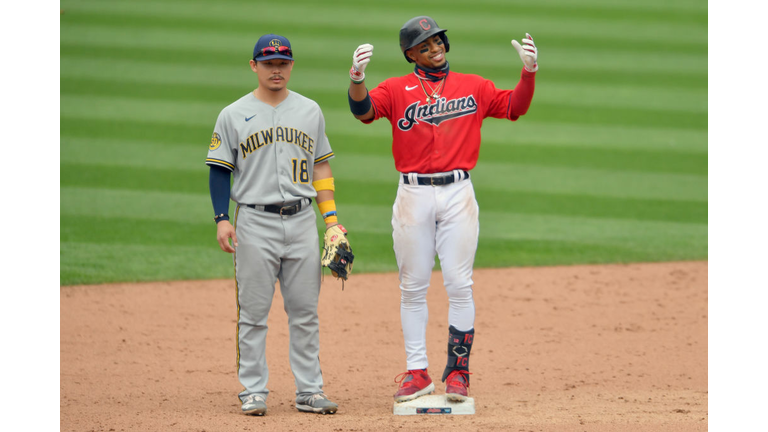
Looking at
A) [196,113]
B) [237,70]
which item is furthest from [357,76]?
[237,70]

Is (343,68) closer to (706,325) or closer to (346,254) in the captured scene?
(706,325)

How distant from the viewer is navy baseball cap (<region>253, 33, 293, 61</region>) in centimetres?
396

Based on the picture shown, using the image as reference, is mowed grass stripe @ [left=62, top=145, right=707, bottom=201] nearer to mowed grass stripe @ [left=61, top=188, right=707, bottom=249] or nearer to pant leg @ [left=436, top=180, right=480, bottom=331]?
mowed grass stripe @ [left=61, top=188, right=707, bottom=249]

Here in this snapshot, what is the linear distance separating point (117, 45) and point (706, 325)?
9.92 meters

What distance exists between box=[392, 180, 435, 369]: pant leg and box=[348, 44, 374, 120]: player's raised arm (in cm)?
41

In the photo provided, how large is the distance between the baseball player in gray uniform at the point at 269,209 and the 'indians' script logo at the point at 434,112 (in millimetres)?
420

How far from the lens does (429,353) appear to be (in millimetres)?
5508

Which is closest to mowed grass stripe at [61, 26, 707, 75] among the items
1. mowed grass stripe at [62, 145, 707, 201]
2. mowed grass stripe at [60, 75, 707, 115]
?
mowed grass stripe at [60, 75, 707, 115]

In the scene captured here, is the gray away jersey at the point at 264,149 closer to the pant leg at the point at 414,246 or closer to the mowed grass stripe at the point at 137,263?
the pant leg at the point at 414,246

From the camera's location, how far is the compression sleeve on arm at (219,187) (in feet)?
13.2

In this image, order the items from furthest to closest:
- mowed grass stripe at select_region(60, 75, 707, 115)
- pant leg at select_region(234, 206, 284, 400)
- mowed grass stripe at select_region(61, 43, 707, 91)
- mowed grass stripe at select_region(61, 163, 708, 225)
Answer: mowed grass stripe at select_region(61, 43, 707, 91)
mowed grass stripe at select_region(60, 75, 707, 115)
mowed grass stripe at select_region(61, 163, 708, 225)
pant leg at select_region(234, 206, 284, 400)

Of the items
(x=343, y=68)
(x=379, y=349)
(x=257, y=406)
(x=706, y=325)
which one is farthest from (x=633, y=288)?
(x=343, y=68)

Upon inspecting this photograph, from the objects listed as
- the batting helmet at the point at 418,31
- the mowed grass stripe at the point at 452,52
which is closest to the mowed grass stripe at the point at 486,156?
the mowed grass stripe at the point at 452,52

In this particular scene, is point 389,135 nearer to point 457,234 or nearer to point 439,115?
point 439,115
